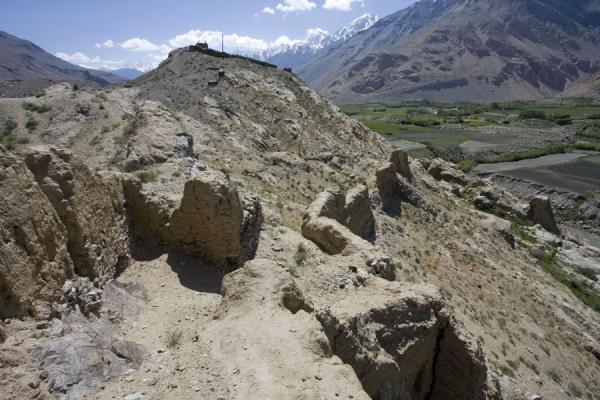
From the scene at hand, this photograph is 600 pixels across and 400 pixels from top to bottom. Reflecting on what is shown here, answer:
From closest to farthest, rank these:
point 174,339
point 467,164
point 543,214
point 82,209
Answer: point 174,339, point 82,209, point 543,214, point 467,164

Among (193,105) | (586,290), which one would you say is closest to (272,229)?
(193,105)

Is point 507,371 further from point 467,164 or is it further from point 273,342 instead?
point 467,164

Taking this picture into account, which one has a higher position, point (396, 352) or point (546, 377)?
point (396, 352)

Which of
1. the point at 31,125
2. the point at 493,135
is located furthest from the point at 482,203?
the point at 493,135

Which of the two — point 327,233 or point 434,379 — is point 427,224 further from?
point 434,379

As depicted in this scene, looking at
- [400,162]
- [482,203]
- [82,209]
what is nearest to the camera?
[82,209]

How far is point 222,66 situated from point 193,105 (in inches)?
599

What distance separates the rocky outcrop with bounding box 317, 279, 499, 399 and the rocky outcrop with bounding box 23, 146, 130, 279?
5.99m

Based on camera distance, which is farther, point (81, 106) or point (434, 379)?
point (81, 106)

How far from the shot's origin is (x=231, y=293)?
10578mm

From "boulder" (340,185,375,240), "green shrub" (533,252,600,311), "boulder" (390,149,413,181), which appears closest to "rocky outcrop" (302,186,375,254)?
"boulder" (340,185,375,240)

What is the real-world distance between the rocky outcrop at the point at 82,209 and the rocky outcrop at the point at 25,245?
0.89 metres

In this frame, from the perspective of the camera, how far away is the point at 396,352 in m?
11.6

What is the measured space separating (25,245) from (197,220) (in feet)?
18.7
